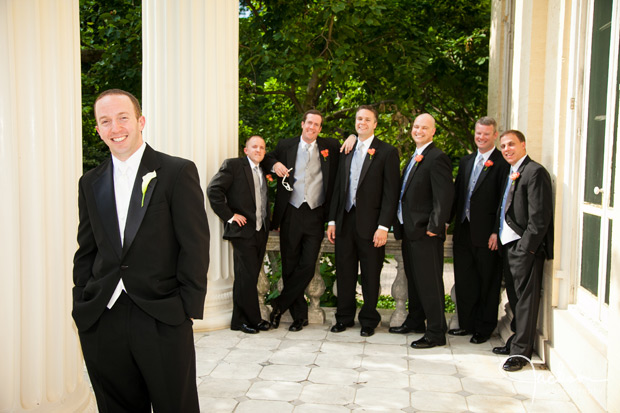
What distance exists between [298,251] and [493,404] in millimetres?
2542

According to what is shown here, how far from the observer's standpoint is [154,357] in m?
2.71

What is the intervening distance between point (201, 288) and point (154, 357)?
0.35m

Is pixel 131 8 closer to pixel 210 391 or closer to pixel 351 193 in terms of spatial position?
pixel 351 193

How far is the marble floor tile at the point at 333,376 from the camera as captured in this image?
4746 mm

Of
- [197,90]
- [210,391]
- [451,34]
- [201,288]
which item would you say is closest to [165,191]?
[201,288]

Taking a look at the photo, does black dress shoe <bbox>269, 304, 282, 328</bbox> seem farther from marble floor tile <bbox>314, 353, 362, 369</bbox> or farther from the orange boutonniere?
the orange boutonniere

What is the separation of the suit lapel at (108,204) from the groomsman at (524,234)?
3.37 metres

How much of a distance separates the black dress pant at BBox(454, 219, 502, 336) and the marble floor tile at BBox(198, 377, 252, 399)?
236cm

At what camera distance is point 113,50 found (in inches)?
364

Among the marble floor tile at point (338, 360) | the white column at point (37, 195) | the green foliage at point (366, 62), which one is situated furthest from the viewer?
the green foliage at point (366, 62)

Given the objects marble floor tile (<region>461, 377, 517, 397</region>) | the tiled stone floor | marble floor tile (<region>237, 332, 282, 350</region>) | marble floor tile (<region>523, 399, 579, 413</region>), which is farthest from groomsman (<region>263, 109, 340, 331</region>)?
marble floor tile (<region>523, 399, 579, 413</region>)

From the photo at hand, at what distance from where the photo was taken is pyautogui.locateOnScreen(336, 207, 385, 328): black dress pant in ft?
19.9

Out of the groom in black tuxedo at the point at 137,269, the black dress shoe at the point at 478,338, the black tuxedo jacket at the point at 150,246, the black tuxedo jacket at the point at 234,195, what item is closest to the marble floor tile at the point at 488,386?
the black dress shoe at the point at 478,338

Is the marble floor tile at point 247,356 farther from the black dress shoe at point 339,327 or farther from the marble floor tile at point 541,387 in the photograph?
the marble floor tile at point 541,387
